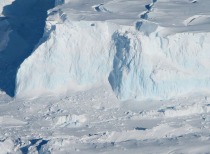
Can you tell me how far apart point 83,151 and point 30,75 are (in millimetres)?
3807

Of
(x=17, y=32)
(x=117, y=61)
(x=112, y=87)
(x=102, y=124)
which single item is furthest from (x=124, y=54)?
(x=17, y=32)

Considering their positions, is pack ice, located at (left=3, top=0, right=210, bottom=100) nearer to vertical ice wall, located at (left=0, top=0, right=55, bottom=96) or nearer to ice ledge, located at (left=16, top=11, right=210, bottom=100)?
ice ledge, located at (left=16, top=11, right=210, bottom=100)

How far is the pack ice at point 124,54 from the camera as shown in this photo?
67.1ft

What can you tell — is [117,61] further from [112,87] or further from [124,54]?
[112,87]

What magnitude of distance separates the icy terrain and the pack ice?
0.09ft

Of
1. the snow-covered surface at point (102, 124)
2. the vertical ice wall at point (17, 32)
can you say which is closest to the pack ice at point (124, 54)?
the snow-covered surface at point (102, 124)

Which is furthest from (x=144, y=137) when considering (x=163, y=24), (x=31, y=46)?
(x=31, y=46)

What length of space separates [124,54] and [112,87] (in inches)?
39.7

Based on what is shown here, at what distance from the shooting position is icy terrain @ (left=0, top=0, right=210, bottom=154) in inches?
749

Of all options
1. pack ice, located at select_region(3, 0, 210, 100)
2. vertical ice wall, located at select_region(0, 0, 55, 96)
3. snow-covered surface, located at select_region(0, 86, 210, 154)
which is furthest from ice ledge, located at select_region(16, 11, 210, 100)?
vertical ice wall, located at select_region(0, 0, 55, 96)

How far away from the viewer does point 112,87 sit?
20953 mm

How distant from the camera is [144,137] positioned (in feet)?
62.3

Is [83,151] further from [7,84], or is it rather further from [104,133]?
[7,84]

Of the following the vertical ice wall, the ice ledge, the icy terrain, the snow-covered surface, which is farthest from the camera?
the vertical ice wall
